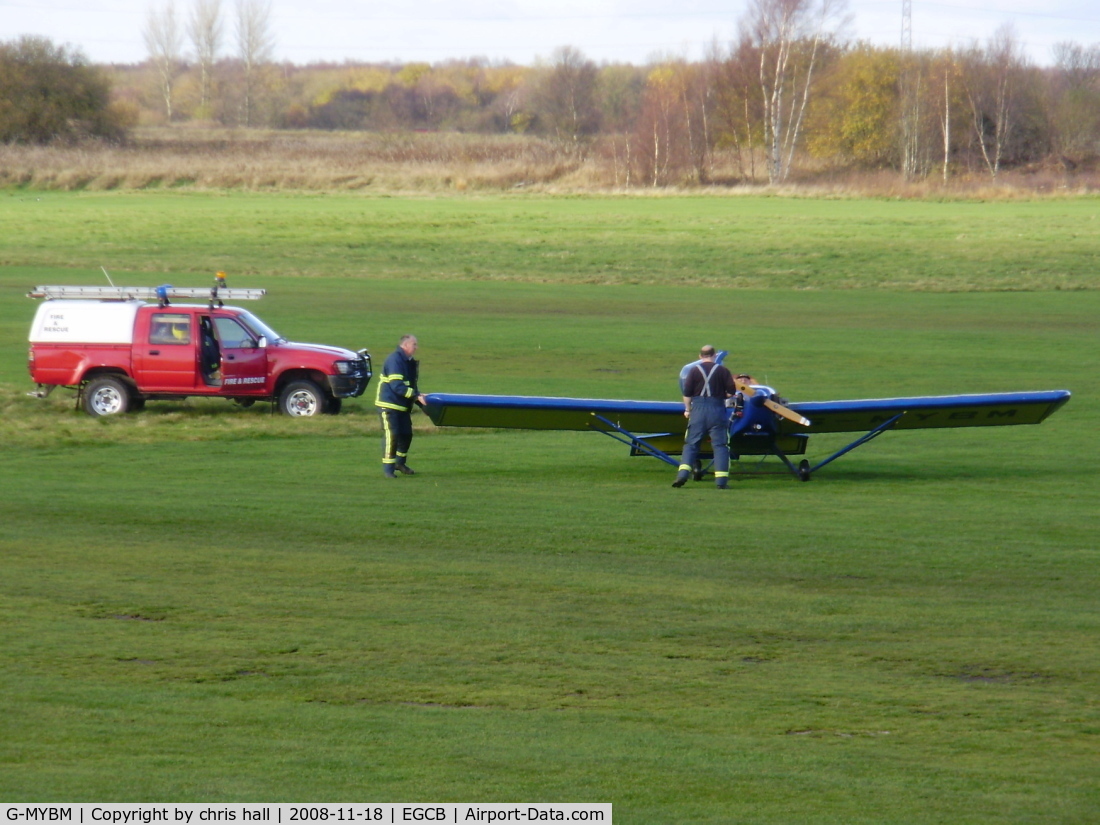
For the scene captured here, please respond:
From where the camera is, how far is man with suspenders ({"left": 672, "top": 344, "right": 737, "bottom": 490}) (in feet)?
50.9

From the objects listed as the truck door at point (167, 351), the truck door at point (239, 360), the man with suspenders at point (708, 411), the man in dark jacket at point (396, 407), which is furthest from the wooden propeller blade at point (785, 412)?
the truck door at point (167, 351)

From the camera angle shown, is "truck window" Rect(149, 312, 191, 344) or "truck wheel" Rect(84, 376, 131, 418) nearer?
"truck window" Rect(149, 312, 191, 344)

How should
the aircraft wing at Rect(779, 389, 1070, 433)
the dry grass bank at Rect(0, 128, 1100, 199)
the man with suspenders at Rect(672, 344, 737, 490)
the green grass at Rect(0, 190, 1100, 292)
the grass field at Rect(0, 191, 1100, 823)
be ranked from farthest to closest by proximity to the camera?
the dry grass bank at Rect(0, 128, 1100, 199)
the green grass at Rect(0, 190, 1100, 292)
the aircraft wing at Rect(779, 389, 1070, 433)
the man with suspenders at Rect(672, 344, 737, 490)
the grass field at Rect(0, 191, 1100, 823)

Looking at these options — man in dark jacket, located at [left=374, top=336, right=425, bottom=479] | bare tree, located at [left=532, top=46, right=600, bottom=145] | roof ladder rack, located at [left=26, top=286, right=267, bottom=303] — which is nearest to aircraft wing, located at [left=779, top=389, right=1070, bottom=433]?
man in dark jacket, located at [left=374, top=336, right=425, bottom=479]

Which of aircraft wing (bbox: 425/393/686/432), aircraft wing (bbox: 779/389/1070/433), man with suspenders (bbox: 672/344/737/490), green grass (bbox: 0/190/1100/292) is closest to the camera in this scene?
man with suspenders (bbox: 672/344/737/490)

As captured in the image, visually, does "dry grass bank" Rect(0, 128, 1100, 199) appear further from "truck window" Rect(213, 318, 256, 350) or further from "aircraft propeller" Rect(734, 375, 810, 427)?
"aircraft propeller" Rect(734, 375, 810, 427)

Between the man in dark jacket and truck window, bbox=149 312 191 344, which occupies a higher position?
truck window, bbox=149 312 191 344

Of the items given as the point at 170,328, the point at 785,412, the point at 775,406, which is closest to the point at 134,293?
the point at 170,328

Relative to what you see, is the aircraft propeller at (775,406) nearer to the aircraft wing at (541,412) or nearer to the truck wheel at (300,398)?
the aircraft wing at (541,412)

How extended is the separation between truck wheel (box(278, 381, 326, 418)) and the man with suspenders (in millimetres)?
8092

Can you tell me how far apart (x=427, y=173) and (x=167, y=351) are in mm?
68882

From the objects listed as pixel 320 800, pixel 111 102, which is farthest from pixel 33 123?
pixel 320 800

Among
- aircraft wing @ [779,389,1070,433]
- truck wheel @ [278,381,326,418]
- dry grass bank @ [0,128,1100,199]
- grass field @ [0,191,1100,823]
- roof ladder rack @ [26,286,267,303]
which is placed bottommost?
grass field @ [0,191,1100,823]

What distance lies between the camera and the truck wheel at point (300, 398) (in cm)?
2203
